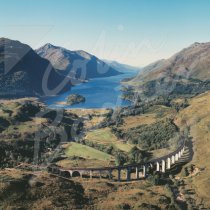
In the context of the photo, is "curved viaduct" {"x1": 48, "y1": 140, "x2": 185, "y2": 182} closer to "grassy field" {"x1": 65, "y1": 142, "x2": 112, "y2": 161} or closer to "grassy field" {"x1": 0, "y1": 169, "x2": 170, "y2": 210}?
"grassy field" {"x1": 0, "y1": 169, "x2": 170, "y2": 210}

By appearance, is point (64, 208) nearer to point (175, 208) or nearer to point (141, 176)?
point (175, 208)

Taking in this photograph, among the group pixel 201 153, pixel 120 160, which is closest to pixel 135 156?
pixel 120 160

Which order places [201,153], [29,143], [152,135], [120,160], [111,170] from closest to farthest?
[111,170], [120,160], [201,153], [29,143], [152,135]

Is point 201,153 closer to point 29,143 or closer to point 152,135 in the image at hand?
point 152,135

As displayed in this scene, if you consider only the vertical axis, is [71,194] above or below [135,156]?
above

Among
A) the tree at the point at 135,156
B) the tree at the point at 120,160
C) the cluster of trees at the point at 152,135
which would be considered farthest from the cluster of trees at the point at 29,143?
the tree at the point at 135,156

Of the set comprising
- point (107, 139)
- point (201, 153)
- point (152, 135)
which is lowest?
point (107, 139)

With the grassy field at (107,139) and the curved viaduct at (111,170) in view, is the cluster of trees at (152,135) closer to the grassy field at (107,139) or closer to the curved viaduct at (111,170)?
the grassy field at (107,139)
